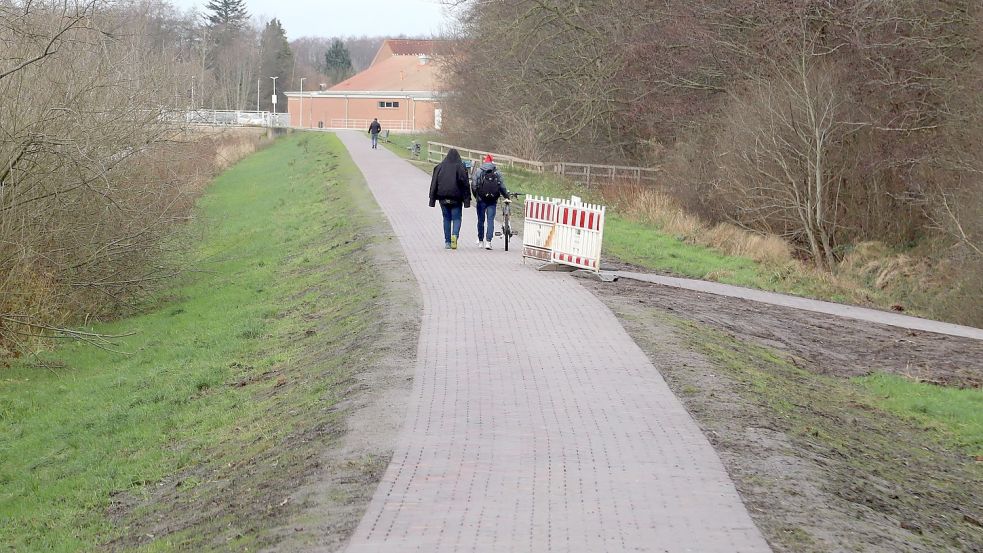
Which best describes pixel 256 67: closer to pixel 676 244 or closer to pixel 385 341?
pixel 676 244

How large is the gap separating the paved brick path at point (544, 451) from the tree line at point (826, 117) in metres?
12.8

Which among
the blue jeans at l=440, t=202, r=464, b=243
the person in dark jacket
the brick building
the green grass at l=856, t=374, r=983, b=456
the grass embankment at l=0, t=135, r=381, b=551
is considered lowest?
the grass embankment at l=0, t=135, r=381, b=551

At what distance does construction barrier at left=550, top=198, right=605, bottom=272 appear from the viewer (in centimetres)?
1662

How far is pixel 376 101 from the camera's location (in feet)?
344

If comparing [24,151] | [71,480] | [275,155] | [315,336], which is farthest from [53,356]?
[275,155]

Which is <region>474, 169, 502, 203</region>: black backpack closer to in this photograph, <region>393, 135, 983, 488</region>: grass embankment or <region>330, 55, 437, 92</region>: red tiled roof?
<region>393, 135, 983, 488</region>: grass embankment

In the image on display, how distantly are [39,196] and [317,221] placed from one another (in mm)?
12639

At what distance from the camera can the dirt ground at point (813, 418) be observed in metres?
7.02

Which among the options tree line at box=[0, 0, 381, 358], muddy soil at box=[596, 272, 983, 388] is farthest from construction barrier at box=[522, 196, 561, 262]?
tree line at box=[0, 0, 381, 358]

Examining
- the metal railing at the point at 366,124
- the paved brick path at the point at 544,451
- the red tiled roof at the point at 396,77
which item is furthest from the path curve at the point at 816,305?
the red tiled roof at the point at 396,77

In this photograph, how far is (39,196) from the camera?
1633 cm

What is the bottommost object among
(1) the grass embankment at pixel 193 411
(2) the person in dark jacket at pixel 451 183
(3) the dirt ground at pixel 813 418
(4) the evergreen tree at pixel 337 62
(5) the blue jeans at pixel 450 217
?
(1) the grass embankment at pixel 193 411

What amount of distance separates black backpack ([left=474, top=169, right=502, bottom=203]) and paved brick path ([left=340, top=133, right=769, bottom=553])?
5.11 metres

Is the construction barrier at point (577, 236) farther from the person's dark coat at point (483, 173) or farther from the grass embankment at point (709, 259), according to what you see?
the grass embankment at point (709, 259)
